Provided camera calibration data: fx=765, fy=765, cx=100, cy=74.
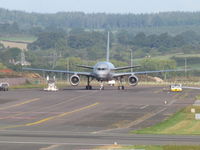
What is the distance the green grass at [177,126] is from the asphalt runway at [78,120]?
1.18 m

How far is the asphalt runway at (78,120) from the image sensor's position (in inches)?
1662

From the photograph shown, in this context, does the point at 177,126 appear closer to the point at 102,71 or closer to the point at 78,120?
the point at 78,120

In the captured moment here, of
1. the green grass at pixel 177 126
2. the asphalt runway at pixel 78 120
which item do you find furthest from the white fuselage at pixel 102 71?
the green grass at pixel 177 126

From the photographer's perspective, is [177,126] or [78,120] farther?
[78,120]

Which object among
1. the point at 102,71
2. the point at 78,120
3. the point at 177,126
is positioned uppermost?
the point at 102,71

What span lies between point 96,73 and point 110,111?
40.4 metres

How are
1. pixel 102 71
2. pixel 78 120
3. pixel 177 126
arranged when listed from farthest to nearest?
pixel 102 71 < pixel 78 120 < pixel 177 126

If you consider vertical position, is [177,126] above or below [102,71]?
below

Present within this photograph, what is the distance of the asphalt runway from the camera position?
42219mm

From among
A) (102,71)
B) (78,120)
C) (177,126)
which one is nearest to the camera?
(177,126)

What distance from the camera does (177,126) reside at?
53344mm

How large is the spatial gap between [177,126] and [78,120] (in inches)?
345

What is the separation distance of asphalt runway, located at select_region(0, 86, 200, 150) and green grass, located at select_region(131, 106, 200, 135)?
3.88 ft

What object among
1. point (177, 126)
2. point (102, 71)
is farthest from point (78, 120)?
point (102, 71)
